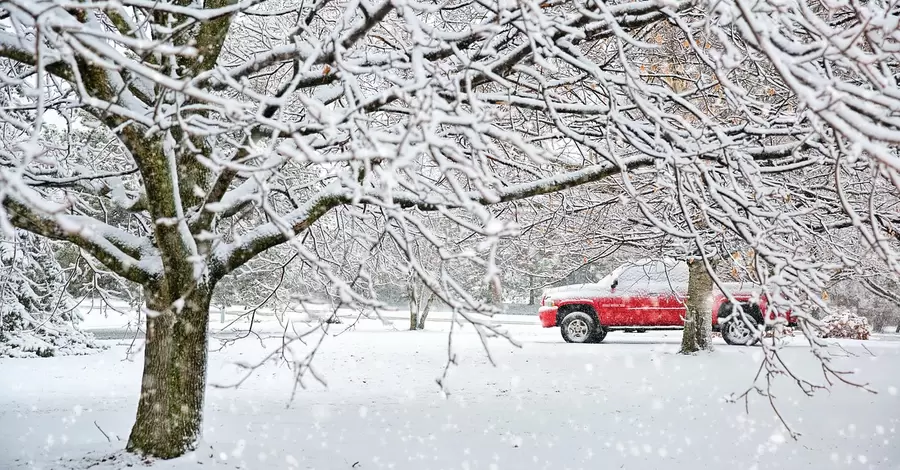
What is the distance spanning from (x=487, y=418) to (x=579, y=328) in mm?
8041

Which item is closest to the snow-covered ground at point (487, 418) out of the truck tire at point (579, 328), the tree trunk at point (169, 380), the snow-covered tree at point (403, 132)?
the tree trunk at point (169, 380)

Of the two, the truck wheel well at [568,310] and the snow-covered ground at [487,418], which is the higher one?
the truck wheel well at [568,310]

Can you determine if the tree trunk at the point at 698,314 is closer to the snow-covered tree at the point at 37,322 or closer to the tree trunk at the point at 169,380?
the tree trunk at the point at 169,380

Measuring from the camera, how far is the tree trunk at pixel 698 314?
1203cm

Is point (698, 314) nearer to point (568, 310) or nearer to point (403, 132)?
point (568, 310)

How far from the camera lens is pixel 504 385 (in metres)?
9.40

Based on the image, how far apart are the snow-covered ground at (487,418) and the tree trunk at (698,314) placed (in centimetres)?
58

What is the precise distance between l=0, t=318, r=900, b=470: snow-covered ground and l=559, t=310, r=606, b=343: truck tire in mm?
2963

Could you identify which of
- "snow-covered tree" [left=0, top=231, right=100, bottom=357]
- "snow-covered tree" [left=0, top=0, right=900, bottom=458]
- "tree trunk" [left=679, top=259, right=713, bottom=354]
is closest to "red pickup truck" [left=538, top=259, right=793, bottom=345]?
"tree trunk" [left=679, top=259, right=713, bottom=354]

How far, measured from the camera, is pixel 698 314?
1220 cm

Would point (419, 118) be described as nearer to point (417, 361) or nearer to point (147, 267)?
point (147, 267)

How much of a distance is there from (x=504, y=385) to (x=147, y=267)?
5757mm

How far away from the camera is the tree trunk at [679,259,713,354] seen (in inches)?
474

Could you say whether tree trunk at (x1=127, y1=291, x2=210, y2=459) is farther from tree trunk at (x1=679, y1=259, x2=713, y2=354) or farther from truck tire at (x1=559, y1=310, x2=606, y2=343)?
truck tire at (x1=559, y1=310, x2=606, y2=343)
